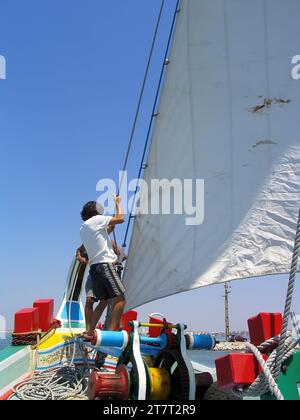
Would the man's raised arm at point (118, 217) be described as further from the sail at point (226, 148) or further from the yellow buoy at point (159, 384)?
the yellow buoy at point (159, 384)

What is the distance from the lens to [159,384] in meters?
2.73

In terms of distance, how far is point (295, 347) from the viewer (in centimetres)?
255

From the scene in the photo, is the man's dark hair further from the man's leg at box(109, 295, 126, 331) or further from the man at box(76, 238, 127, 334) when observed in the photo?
the man's leg at box(109, 295, 126, 331)

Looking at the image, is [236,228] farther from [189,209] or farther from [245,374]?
[245,374]

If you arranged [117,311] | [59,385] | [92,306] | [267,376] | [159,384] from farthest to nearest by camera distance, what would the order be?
[92,306] → [117,311] → [59,385] → [159,384] → [267,376]

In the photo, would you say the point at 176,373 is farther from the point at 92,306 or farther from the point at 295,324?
the point at 92,306

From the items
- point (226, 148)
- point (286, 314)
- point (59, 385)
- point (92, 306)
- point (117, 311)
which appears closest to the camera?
point (286, 314)

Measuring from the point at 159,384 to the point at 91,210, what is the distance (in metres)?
1.84

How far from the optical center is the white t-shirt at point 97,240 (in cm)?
376

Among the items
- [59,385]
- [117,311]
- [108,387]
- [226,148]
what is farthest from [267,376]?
[226,148]

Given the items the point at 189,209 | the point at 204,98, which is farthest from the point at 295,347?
the point at 204,98

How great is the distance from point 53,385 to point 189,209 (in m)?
1.89
